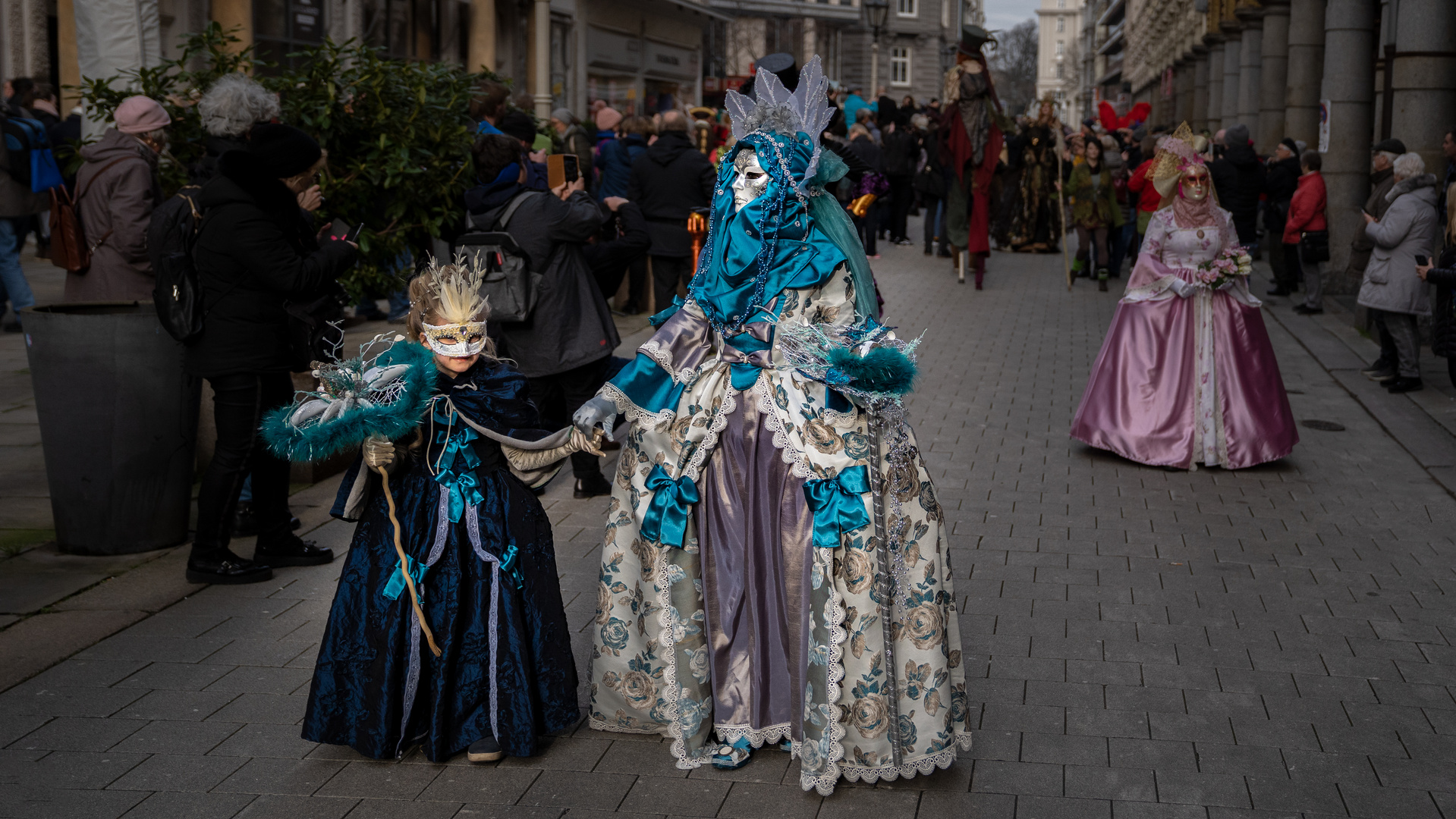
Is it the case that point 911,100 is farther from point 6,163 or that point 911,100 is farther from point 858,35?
point 858,35

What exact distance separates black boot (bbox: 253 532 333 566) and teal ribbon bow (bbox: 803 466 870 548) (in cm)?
294

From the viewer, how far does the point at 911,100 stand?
2630 centimetres

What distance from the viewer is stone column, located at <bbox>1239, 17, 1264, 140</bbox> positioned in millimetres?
23859

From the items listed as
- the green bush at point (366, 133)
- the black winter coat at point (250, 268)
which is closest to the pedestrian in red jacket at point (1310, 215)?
the green bush at point (366, 133)

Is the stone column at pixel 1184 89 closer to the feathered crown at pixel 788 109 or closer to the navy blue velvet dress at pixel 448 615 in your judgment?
the feathered crown at pixel 788 109

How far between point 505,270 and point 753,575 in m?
3.01

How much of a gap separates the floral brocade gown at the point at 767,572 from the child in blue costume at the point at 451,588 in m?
0.23

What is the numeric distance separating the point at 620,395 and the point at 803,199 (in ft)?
2.57

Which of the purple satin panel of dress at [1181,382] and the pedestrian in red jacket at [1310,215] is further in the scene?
the pedestrian in red jacket at [1310,215]

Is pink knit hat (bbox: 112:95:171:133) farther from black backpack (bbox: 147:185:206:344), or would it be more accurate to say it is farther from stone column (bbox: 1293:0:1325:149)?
stone column (bbox: 1293:0:1325:149)

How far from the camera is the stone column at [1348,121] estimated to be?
15461 mm

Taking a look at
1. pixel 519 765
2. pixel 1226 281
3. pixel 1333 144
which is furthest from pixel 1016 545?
pixel 1333 144

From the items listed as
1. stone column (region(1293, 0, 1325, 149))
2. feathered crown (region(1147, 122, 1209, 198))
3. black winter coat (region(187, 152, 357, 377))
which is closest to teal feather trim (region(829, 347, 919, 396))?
black winter coat (region(187, 152, 357, 377))

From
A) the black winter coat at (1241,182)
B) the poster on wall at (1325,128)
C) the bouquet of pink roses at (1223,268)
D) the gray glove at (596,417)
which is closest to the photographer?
the gray glove at (596,417)
